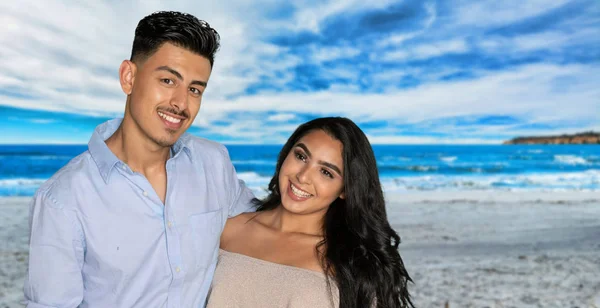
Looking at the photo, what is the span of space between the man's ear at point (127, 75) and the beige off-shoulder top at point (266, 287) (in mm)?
1038

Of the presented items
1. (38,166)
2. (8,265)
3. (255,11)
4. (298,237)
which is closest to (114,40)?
(255,11)

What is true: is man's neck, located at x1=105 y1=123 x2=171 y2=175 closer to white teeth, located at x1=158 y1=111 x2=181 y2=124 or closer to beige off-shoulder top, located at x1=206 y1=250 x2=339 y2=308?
white teeth, located at x1=158 y1=111 x2=181 y2=124

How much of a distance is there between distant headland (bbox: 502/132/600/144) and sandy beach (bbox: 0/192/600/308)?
15.4 m

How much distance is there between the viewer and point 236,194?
9.99 feet

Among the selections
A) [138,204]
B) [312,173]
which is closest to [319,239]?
[312,173]

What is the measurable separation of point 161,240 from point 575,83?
81.1 feet

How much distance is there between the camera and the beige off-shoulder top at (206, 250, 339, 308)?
2.55 metres

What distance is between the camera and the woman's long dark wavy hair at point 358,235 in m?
2.71

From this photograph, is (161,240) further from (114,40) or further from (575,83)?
(575,83)

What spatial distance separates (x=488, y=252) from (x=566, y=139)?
21.7m

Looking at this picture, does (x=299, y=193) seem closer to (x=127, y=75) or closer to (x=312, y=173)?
(x=312, y=173)

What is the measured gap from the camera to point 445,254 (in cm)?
719

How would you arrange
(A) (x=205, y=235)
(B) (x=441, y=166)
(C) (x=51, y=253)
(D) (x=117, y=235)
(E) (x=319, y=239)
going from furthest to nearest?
(B) (x=441, y=166) < (E) (x=319, y=239) < (A) (x=205, y=235) < (D) (x=117, y=235) < (C) (x=51, y=253)

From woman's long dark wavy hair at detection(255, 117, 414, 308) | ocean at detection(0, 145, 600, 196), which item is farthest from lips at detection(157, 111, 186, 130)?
ocean at detection(0, 145, 600, 196)
